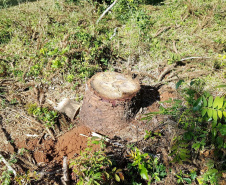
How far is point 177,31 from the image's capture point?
5324mm

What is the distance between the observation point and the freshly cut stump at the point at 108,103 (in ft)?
8.89

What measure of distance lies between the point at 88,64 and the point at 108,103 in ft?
4.99

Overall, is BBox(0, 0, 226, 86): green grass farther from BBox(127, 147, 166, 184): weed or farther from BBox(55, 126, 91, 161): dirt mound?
BBox(127, 147, 166, 184): weed

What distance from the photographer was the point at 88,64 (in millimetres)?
3943

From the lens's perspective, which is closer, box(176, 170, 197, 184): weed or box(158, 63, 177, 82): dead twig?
box(176, 170, 197, 184): weed

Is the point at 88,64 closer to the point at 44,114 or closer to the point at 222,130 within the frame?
the point at 44,114

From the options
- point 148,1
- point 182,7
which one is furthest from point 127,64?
point 148,1

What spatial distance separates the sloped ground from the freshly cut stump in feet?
0.71

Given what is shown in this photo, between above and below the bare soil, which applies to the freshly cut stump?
above

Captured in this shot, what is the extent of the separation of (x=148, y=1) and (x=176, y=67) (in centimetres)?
477

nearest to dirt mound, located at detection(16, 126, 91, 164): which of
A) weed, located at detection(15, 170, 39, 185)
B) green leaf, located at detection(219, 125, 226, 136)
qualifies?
weed, located at detection(15, 170, 39, 185)

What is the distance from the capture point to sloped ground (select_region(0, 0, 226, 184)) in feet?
8.43

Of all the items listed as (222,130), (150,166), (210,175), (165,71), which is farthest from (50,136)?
(165,71)

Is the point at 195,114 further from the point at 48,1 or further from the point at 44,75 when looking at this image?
the point at 48,1
